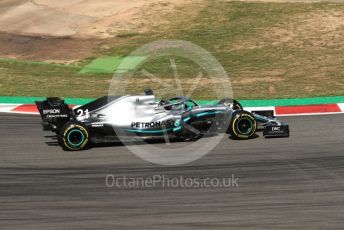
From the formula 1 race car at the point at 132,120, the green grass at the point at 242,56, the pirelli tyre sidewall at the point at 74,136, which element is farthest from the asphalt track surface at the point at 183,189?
the green grass at the point at 242,56

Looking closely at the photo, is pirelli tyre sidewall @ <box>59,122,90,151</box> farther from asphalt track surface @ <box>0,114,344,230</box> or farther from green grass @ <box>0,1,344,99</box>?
green grass @ <box>0,1,344,99</box>

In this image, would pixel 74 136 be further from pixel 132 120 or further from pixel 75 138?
pixel 132 120

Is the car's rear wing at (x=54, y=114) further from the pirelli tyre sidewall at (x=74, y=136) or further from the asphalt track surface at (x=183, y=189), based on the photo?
the asphalt track surface at (x=183, y=189)

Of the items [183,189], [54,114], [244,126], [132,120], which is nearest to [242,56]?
[244,126]

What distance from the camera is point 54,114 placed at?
532 inches

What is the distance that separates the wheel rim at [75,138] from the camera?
1330 cm

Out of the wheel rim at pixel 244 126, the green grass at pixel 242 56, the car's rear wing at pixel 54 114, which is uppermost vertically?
the green grass at pixel 242 56

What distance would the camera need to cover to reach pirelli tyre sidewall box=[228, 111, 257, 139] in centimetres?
1397

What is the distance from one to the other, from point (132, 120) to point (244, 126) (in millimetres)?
2394

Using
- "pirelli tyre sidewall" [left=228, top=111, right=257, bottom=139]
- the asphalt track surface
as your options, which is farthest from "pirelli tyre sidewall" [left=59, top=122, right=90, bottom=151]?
"pirelli tyre sidewall" [left=228, top=111, right=257, bottom=139]

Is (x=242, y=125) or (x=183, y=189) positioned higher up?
(x=242, y=125)

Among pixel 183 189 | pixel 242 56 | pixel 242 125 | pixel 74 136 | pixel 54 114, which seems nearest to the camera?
pixel 183 189

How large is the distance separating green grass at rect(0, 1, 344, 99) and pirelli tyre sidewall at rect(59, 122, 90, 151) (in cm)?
630

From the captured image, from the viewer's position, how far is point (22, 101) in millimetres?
18688
